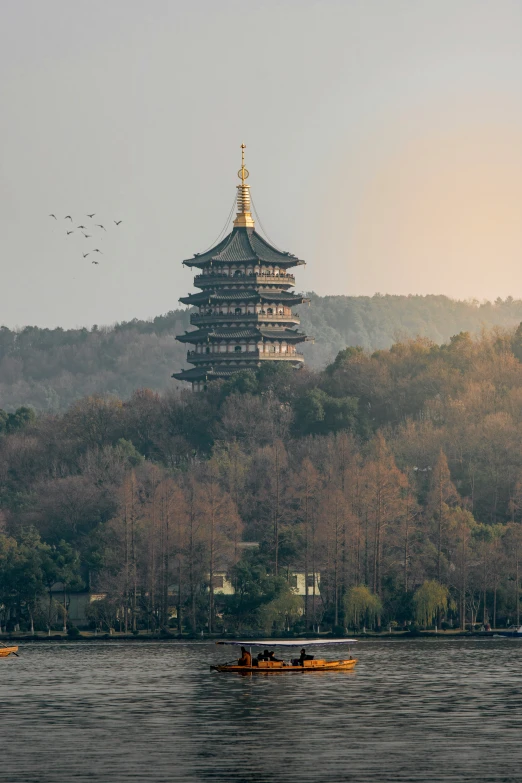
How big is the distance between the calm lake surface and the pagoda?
194 feet

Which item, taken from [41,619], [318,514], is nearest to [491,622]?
[318,514]

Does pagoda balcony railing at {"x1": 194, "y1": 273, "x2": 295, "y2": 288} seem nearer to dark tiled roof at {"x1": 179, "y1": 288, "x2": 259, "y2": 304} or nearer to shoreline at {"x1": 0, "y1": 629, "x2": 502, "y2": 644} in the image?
dark tiled roof at {"x1": 179, "y1": 288, "x2": 259, "y2": 304}

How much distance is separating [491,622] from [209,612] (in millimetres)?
17313

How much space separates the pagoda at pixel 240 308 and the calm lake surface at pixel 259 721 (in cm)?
5916

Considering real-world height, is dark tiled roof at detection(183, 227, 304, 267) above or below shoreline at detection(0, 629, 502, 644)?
above

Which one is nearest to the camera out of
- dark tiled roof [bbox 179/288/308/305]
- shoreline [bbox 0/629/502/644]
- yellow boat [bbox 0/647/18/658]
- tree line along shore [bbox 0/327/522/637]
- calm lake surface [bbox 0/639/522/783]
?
calm lake surface [bbox 0/639/522/783]

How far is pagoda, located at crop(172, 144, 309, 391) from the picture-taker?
149375 mm

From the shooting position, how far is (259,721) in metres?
62.0

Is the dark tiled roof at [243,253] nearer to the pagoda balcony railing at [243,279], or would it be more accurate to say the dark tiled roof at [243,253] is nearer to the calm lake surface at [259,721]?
the pagoda balcony railing at [243,279]

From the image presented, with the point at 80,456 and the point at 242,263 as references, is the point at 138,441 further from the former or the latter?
the point at 242,263

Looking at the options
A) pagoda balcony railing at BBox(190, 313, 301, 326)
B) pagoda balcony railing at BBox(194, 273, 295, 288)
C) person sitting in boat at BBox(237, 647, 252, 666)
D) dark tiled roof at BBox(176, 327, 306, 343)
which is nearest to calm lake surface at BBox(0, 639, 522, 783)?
person sitting in boat at BBox(237, 647, 252, 666)

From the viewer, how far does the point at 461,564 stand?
359 feet

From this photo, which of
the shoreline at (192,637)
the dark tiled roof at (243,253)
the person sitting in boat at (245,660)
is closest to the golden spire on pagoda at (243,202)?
the dark tiled roof at (243,253)

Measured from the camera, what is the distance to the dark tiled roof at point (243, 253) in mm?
150125
